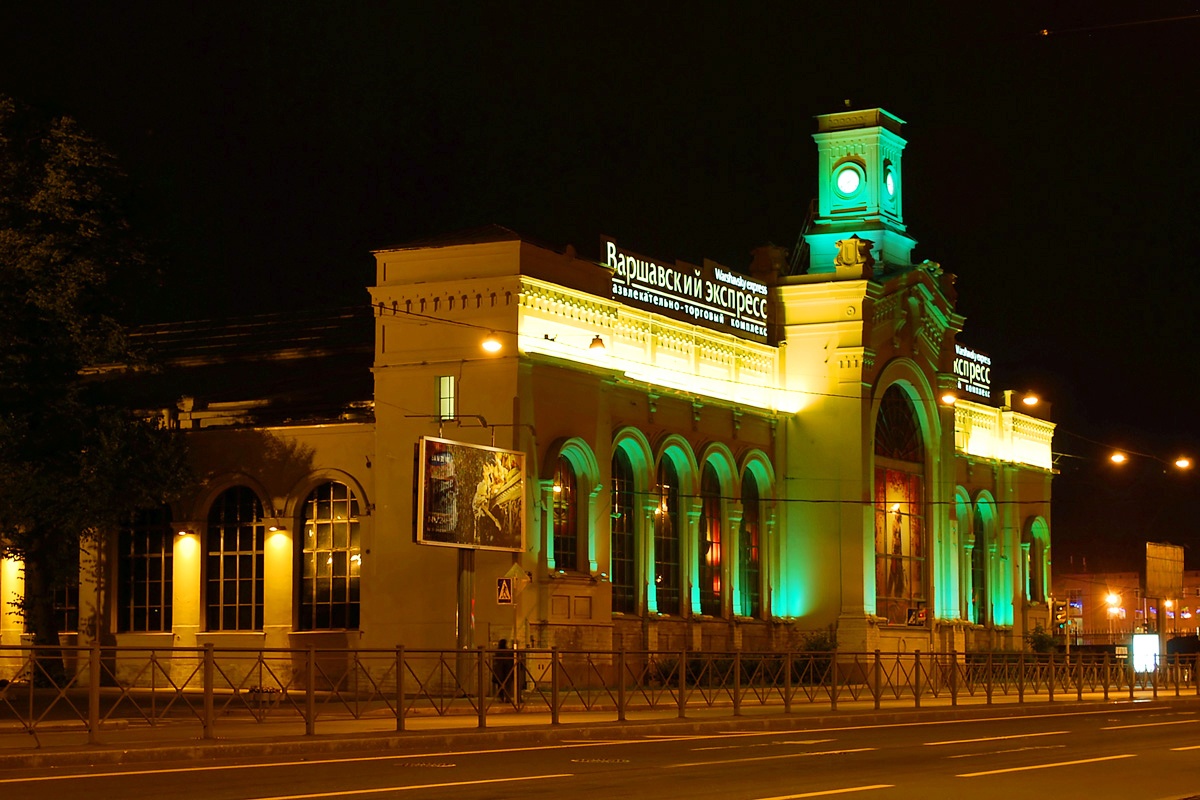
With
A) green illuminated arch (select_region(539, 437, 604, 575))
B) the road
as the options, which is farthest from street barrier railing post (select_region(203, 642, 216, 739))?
green illuminated arch (select_region(539, 437, 604, 575))

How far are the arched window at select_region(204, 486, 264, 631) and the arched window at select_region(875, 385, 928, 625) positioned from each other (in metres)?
20.3

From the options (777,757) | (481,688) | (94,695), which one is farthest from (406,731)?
(777,757)

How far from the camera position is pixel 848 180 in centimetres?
6238

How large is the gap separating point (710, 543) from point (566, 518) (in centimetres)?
773

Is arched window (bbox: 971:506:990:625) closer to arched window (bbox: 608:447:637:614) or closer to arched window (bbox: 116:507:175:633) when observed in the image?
arched window (bbox: 608:447:637:614)

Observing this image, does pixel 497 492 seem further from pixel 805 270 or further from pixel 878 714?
pixel 805 270

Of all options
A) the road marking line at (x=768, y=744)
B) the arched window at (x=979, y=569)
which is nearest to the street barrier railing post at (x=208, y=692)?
the road marking line at (x=768, y=744)

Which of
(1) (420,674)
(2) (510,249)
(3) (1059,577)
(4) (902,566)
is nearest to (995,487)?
(4) (902,566)

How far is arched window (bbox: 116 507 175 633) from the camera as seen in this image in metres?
49.8

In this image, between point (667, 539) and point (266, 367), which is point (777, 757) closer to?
point (667, 539)

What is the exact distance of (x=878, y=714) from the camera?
113ft

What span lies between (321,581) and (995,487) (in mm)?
32028

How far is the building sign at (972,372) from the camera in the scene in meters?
70.5

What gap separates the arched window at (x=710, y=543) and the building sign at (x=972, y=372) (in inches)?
714
